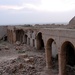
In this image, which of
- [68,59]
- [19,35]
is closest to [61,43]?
[68,59]

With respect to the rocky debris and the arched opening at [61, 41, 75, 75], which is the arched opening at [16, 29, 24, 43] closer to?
the rocky debris

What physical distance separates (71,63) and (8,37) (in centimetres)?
2298

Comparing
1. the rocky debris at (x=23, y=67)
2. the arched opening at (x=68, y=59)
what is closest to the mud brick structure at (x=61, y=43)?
the arched opening at (x=68, y=59)

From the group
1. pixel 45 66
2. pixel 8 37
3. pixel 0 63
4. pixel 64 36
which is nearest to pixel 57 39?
pixel 64 36

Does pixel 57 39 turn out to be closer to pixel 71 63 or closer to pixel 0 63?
pixel 71 63

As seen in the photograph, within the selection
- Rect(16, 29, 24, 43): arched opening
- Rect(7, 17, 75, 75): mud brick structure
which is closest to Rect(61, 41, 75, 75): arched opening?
Rect(7, 17, 75, 75): mud brick structure

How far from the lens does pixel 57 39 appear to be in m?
15.6

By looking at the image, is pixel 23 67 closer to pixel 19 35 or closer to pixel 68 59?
pixel 68 59

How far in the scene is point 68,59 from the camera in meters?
17.6

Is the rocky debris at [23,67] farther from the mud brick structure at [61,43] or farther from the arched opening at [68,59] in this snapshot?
the arched opening at [68,59]

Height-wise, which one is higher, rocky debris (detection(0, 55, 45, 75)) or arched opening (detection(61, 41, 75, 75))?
arched opening (detection(61, 41, 75, 75))

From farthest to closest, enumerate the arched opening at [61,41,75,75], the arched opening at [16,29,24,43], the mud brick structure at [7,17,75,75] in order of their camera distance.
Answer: the arched opening at [16,29,24,43]
the arched opening at [61,41,75,75]
the mud brick structure at [7,17,75,75]

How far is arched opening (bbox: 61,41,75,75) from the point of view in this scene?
1512 cm

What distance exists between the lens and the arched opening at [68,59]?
1512 cm
